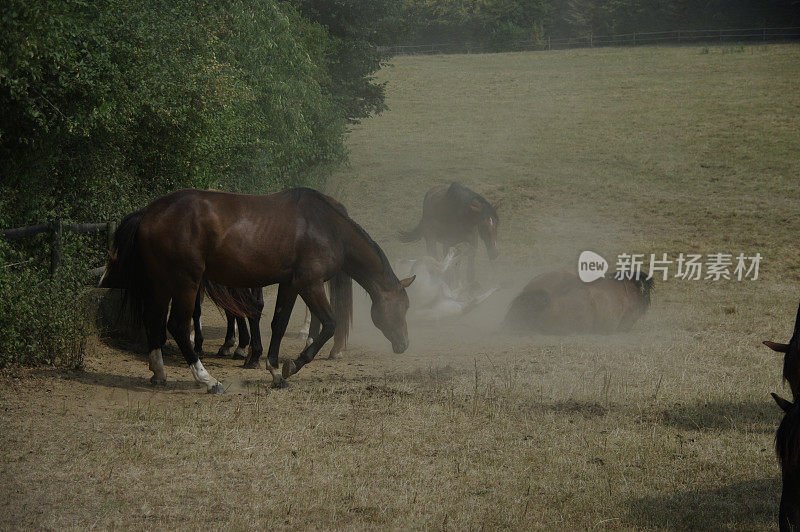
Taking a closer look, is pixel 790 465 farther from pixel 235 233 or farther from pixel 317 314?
pixel 235 233

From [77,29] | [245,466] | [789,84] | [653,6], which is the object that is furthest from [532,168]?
[653,6]

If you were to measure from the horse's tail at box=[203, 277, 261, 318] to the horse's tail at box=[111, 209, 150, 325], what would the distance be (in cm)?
77

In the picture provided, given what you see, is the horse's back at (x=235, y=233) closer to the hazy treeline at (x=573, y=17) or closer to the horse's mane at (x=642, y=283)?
the horse's mane at (x=642, y=283)

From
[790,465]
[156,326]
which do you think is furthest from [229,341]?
[790,465]

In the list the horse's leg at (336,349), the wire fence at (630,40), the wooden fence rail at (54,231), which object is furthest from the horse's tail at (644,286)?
the wire fence at (630,40)

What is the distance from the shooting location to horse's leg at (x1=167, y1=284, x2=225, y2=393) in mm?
8078

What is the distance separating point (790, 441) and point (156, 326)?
6.28 meters

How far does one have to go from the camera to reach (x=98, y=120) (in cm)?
908

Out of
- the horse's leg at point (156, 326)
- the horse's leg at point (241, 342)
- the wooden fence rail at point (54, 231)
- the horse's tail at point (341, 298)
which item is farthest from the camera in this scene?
the horse's leg at point (241, 342)

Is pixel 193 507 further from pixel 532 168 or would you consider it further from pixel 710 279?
pixel 532 168

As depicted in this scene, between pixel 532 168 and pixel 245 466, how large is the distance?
23.5 m

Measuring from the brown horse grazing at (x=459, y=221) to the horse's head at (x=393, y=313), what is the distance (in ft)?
21.3

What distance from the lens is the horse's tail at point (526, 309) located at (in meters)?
12.2

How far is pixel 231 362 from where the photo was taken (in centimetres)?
1002
